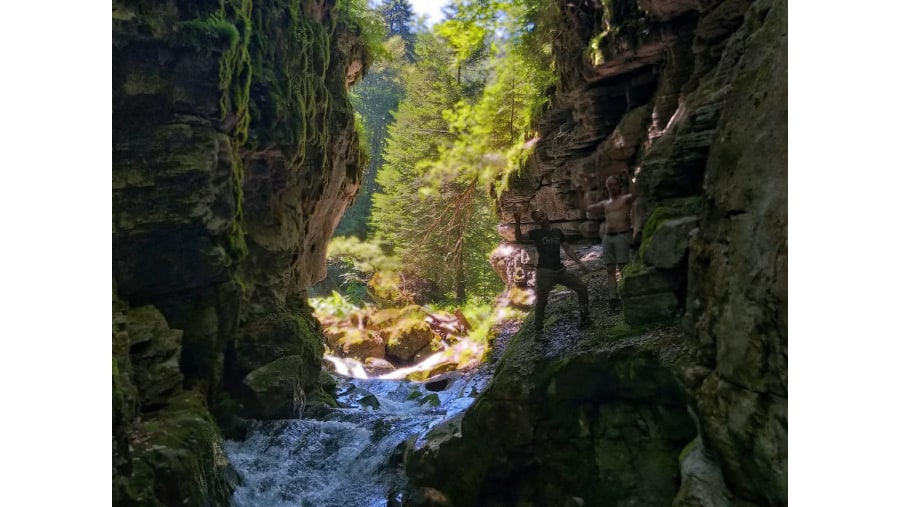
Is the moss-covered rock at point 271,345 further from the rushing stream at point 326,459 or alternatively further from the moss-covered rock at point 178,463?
the moss-covered rock at point 178,463

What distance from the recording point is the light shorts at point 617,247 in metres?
7.79

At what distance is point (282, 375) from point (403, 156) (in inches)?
629

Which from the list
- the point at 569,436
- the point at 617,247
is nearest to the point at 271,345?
the point at 569,436

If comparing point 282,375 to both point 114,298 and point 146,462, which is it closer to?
point 114,298

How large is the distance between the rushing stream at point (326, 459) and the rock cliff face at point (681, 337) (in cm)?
102

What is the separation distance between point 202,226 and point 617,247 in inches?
250

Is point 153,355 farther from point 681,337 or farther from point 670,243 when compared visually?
point 670,243

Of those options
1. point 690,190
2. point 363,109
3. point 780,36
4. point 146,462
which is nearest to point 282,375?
point 146,462

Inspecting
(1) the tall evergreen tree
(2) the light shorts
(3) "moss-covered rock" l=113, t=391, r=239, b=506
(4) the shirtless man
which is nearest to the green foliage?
(4) the shirtless man

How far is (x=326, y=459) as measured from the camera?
8.39 m

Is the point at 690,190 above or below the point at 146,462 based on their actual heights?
above

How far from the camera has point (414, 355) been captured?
66.3 ft

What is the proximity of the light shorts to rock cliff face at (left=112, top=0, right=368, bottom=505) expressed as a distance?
6085 mm

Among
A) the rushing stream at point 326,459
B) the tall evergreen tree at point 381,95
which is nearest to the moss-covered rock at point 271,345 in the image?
the rushing stream at point 326,459
